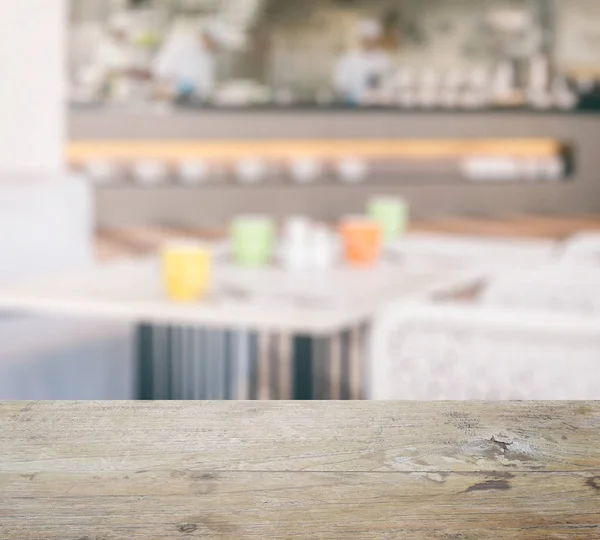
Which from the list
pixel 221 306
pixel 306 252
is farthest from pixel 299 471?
pixel 306 252

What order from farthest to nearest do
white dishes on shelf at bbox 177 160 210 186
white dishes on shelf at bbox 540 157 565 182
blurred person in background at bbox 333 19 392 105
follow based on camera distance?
blurred person in background at bbox 333 19 392 105
white dishes on shelf at bbox 540 157 565 182
white dishes on shelf at bbox 177 160 210 186

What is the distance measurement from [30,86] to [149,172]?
4.29m

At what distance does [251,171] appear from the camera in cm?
866

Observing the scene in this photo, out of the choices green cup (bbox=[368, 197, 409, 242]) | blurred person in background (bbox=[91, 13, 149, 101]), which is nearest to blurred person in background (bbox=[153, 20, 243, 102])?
blurred person in background (bbox=[91, 13, 149, 101])

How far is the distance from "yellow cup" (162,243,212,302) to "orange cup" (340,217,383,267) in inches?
22.2

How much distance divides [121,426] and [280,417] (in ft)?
0.38

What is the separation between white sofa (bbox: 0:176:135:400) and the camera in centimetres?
293

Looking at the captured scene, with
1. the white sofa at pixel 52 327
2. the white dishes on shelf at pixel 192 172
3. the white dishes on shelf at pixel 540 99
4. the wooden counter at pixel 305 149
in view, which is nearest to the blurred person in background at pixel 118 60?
the wooden counter at pixel 305 149

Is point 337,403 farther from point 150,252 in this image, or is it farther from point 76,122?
point 76,122

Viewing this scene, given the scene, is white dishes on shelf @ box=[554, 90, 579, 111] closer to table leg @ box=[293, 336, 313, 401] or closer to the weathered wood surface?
table leg @ box=[293, 336, 313, 401]

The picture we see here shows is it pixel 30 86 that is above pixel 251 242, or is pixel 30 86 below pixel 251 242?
above

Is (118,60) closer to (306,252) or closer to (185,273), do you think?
(306,252)

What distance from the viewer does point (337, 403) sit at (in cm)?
82

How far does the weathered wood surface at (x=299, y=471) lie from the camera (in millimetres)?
611
